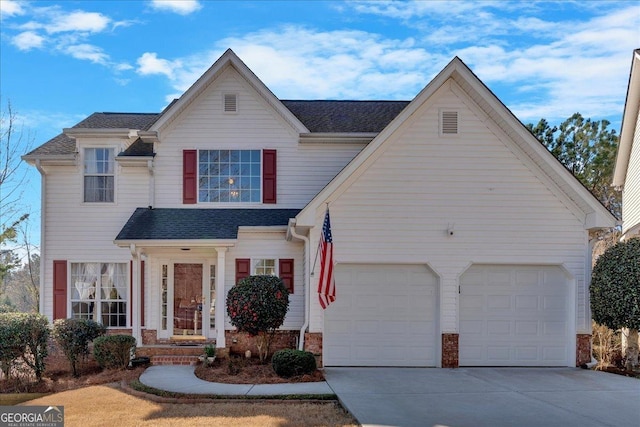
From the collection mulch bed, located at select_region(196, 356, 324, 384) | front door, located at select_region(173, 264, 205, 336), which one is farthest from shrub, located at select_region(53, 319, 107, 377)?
mulch bed, located at select_region(196, 356, 324, 384)

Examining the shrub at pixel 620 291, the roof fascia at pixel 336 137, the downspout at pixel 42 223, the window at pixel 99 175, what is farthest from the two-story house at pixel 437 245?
the downspout at pixel 42 223

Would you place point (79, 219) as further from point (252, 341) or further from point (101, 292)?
point (252, 341)

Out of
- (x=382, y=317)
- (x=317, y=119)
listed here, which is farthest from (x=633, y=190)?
(x=382, y=317)

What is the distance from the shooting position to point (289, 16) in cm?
1282

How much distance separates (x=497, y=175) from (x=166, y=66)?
9.24 metres

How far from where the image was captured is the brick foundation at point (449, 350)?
42.1 feet

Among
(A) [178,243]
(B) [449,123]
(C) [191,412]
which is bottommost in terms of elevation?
(C) [191,412]

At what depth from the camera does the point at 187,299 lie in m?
15.2

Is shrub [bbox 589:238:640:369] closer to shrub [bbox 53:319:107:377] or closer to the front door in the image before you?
the front door

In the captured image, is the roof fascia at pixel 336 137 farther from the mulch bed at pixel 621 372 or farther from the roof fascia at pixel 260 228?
the mulch bed at pixel 621 372

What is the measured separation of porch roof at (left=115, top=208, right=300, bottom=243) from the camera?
13.9m

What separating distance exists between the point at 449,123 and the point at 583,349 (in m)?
6.03

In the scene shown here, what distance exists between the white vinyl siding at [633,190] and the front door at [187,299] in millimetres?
13322

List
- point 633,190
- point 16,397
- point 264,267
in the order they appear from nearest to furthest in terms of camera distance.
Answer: point 16,397 < point 264,267 < point 633,190
